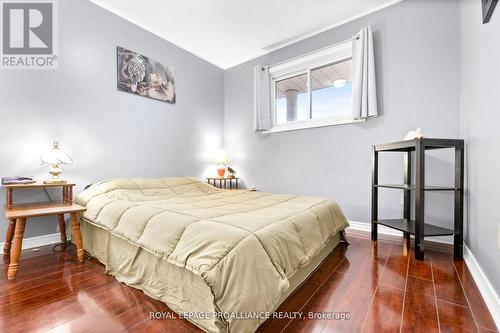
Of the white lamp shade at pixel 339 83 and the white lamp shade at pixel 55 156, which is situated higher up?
the white lamp shade at pixel 339 83

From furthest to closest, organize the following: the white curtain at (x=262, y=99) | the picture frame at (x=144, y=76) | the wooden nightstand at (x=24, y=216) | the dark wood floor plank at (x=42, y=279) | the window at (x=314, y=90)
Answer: the white curtain at (x=262, y=99) < the window at (x=314, y=90) < the picture frame at (x=144, y=76) < the wooden nightstand at (x=24, y=216) < the dark wood floor plank at (x=42, y=279)

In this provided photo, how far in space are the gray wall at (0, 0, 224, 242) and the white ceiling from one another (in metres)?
0.18

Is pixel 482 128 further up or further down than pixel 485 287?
further up

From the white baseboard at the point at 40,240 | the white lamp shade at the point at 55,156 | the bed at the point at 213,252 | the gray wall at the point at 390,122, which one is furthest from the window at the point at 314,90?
the white baseboard at the point at 40,240

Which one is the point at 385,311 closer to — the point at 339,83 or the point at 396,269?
the point at 396,269

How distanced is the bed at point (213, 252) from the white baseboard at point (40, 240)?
59 cm

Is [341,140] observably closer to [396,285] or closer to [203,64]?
[396,285]

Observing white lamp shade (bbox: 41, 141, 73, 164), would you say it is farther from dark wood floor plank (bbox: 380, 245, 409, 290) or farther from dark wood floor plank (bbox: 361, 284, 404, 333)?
dark wood floor plank (bbox: 380, 245, 409, 290)

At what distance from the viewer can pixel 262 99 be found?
3625mm

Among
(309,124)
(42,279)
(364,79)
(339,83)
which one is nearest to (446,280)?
(364,79)

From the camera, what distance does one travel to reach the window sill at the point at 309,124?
2907mm

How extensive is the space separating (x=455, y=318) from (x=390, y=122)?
78.4 inches

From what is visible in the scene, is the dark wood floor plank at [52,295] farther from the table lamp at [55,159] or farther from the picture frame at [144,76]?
the picture frame at [144,76]

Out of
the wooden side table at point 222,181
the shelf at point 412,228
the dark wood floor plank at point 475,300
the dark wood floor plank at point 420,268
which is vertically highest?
the wooden side table at point 222,181
